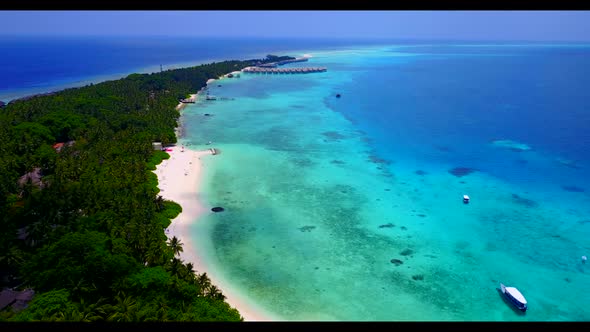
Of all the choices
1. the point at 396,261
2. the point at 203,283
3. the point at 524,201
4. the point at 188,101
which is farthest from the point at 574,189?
the point at 188,101

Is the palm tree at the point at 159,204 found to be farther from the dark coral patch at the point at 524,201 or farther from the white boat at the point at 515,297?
the dark coral patch at the point at 524,201

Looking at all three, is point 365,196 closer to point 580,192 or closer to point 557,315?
point 557,315

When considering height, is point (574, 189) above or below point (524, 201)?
below

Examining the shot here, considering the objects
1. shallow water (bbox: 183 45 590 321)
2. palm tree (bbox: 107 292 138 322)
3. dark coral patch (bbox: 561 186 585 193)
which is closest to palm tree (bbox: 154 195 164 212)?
shallow water (bbox: 183 45 590 321)

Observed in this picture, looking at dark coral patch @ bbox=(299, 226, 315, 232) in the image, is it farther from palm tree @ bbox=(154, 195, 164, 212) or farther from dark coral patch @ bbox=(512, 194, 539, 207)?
dark coral patch @ bbox=(512, 194, 539, 207)

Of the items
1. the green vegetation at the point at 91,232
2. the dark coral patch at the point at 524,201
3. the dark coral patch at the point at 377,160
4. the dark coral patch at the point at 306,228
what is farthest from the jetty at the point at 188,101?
the dark coral patch at the point at 524,201

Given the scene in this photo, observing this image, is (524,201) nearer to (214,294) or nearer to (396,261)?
(396,261)
